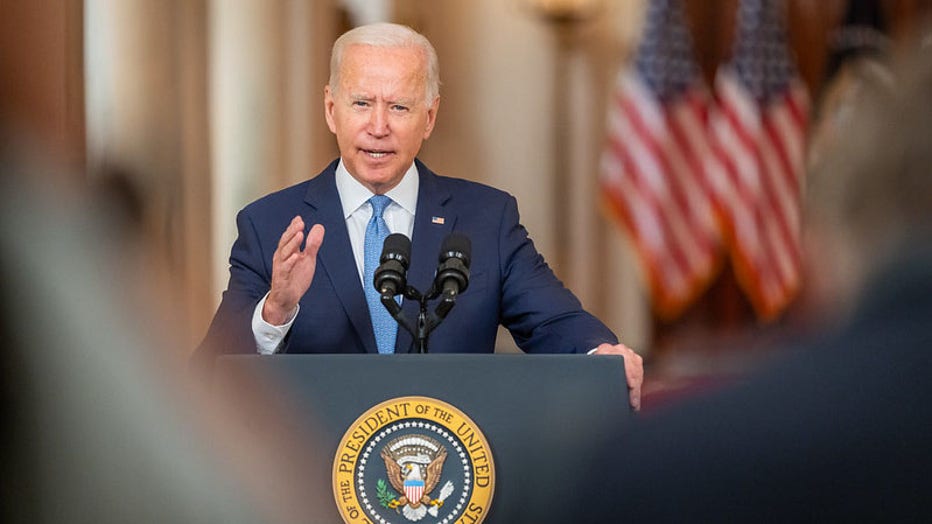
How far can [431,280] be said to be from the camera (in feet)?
8.16

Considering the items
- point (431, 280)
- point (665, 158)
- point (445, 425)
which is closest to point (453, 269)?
point (445, 425)

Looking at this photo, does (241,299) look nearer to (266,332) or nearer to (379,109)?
(266,332)

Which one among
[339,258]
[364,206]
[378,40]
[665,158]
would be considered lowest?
[339,258]

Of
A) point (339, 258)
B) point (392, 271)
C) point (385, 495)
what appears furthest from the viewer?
point (339, 258)

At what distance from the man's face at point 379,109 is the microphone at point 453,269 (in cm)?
55

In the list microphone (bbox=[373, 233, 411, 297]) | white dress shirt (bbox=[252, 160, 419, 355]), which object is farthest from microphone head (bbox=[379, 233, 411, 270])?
white dress shirt (bbox=[252, 160, 419, 355])

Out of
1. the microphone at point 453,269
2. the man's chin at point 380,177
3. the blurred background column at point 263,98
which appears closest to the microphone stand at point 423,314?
the microphone at point 453,269

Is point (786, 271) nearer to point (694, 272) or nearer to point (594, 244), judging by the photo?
point (694, 272)

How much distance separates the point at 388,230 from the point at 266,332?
43 cm

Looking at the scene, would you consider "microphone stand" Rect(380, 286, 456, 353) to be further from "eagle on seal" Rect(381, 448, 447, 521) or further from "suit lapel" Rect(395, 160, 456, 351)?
"suit lapel" Rect(395, 160, 456, 351)

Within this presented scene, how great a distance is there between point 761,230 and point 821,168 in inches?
15.4

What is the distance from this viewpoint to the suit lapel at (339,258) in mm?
2422

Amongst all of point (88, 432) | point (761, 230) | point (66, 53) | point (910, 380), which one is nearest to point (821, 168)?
point (761, 230)

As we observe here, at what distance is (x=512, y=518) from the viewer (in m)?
1.89
